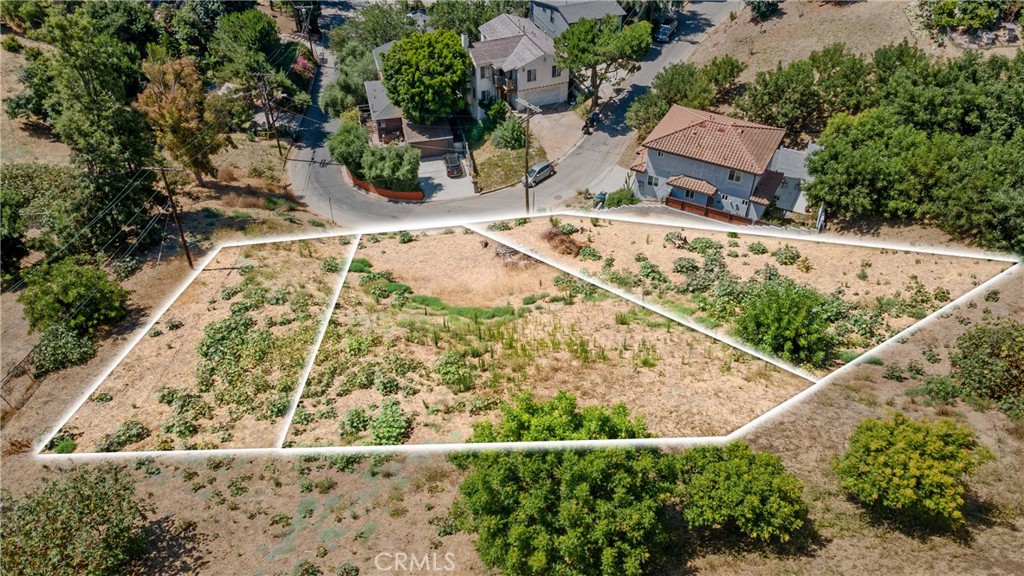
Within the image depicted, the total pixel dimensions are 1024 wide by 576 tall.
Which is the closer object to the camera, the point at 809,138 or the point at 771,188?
the point at 771,188

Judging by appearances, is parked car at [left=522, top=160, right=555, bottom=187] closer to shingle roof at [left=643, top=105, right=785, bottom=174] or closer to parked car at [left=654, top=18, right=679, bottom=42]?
shingle roof at [left=643, top=105, right=785, bottom=174]

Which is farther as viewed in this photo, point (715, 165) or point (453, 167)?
point (453, 167)

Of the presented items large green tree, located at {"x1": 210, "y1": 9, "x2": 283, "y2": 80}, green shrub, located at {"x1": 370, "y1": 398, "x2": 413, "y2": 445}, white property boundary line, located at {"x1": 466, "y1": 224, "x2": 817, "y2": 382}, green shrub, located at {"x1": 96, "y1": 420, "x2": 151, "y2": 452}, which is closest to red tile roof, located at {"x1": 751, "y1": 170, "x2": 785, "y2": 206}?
white property boundary line, located at {"x1": 466, "y1": 224, "x2": 817, "y2": 382}

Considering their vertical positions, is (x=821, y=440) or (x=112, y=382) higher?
(x=112, y=382)

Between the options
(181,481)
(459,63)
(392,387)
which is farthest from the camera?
(459,63)

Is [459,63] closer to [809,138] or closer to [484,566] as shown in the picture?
[809,138]

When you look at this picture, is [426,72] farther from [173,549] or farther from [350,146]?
[173,549]

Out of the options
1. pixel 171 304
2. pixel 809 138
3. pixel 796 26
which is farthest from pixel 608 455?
pixel 796 26

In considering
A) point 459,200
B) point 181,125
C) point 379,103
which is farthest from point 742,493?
point 379,103
